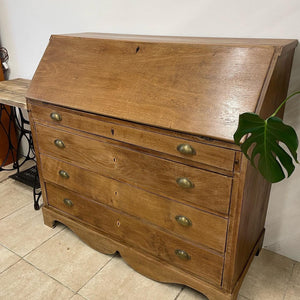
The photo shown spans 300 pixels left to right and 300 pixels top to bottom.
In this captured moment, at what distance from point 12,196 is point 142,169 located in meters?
1.45

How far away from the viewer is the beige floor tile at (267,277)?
1.62 metres

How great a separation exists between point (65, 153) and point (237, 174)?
37.9 inches

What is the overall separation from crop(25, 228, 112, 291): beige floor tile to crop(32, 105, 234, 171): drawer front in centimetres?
76

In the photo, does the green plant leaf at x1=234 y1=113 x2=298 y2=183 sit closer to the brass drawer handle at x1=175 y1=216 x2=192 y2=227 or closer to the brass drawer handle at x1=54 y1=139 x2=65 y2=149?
the brass drawer handle at x1=175 y1=216 x2=192 y2=227

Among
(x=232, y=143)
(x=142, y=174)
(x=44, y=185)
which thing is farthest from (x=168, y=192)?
(x=44, y=185)

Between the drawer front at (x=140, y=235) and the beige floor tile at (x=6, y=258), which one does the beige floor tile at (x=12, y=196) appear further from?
the drawer front at (x=140, y=235)

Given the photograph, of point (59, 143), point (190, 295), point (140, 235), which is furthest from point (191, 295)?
point (59, 143)

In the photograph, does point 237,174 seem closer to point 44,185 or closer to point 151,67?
point 151,67

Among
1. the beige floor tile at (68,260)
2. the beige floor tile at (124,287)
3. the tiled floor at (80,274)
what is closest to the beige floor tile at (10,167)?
the tiled floor at (80,274)

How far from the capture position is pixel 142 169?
4.76 ft

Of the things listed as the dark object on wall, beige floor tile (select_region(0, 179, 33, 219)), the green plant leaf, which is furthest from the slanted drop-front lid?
the dark object on wall

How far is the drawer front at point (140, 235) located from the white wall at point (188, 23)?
0.58 metres

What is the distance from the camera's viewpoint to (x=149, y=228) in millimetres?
1570

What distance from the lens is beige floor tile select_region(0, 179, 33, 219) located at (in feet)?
7.55
